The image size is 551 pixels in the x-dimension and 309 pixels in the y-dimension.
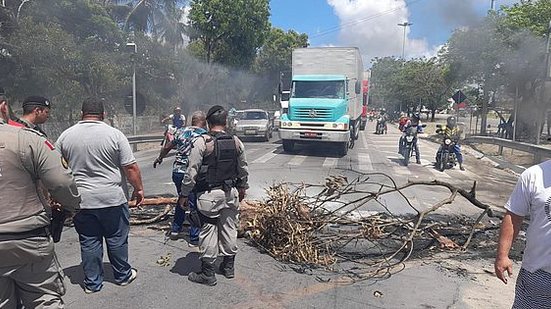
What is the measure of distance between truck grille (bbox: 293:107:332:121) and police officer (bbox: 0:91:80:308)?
42.2ft

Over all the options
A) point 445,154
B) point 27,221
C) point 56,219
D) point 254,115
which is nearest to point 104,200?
point 56,219

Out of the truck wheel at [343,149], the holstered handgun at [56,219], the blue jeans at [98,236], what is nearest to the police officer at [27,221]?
the holstered handgun at [56,219]

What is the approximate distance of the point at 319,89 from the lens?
642 inches

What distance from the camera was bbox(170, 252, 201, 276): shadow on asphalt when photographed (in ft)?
15.4

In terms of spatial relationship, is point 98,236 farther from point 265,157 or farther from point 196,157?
point 265,157

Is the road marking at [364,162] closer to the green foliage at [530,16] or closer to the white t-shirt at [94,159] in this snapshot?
Result: the white t-shirt at [94,159]

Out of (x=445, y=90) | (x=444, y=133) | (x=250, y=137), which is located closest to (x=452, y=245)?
(x=444, y=133)

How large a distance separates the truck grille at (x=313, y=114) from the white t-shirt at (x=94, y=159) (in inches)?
464

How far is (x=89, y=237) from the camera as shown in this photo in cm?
400

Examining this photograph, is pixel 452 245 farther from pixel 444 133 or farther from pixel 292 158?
pixel 292 158

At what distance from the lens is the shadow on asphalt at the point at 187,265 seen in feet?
15.4

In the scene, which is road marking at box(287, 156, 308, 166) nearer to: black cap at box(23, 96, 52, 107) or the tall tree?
black cap at box(23, 96, 52, 107)

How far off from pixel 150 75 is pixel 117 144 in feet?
81.9

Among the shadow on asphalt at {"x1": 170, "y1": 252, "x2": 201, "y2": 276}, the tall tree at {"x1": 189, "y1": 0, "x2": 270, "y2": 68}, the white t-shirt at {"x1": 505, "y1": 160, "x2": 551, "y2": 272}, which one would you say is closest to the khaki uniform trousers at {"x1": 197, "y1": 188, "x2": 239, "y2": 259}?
the shadow on asphalt at {"x1": 170, "y1": 252, "x2": 201, "y2": 276}
